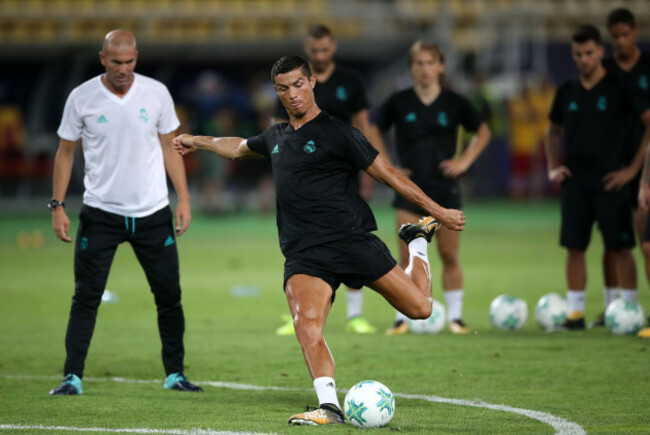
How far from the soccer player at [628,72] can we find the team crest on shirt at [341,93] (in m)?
2.43

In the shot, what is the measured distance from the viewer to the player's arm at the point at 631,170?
32.0 ft

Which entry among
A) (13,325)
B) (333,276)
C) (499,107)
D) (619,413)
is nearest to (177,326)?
(333,276)

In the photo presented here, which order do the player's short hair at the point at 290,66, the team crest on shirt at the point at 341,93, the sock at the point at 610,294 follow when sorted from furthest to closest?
the sock at the point at 610,294, the team crest on shirt at the point at 341,93, the player's short hair at the point at 290,66

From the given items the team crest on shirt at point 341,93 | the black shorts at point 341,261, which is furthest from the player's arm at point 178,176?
the team crest on shirt at point 341,93

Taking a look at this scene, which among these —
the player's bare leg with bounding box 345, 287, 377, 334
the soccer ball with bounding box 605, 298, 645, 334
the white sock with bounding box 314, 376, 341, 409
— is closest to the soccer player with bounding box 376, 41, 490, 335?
the player's bare leg with bounding box 345, 287, 377, 334

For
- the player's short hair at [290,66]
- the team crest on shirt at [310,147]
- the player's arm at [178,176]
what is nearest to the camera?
the player's short hair at [290,66]

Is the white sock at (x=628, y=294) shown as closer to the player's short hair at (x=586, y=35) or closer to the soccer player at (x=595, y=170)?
the soccer player at (x=595, y=170)

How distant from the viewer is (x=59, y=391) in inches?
288

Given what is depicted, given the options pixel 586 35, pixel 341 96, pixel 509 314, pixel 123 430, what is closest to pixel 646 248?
pixel 509 314

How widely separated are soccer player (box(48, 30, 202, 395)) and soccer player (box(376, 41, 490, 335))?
297 centimetres

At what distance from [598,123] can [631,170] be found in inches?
20.6

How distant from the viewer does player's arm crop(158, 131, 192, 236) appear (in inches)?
304

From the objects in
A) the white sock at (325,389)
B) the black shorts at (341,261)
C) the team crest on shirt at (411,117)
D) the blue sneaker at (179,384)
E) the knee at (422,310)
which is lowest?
the blue sneaker at (179,384)

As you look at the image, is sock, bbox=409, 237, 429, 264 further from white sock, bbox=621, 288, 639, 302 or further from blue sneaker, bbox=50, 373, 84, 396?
white sock, bbox=621, 288, 639, 302
